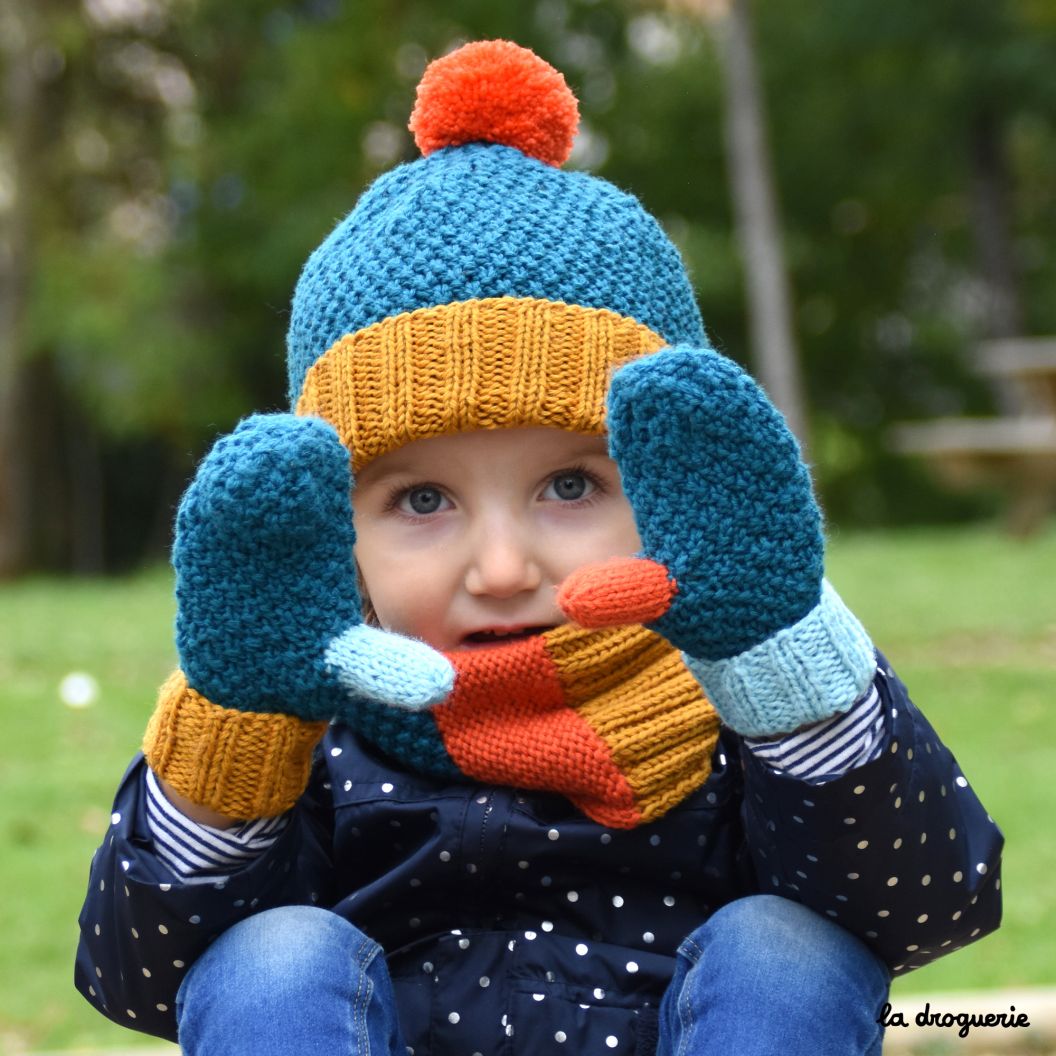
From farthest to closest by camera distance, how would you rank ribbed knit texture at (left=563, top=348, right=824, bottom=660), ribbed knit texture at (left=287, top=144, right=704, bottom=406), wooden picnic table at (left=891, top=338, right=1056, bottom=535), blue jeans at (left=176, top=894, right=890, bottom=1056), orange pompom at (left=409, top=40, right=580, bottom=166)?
wooden picnic table at (left=891, top=338, right=1056, bottom=535), orange pompom at (left=409, top=40, right=580, bottom=166), ribbed knit texture at (left=287, top=144, right=704, bottom=406), blue jeans at (left=176, top=894, right=890, bottom=1056), ribbed knit texture at (left=563, top=348, right=824, bottom=660)

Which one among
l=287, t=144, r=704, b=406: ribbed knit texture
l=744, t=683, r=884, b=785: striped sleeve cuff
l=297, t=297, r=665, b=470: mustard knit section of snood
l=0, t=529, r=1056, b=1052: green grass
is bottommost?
l=0, t=529, r=1056, b=1052: green grass

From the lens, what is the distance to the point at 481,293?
5.28 feet

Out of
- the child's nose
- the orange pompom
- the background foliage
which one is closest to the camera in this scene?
the child's nose

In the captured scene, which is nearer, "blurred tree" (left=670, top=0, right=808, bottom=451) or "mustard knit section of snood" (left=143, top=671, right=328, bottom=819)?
"mustard knit section of snood" (left=143, top=671, right=328, bottom=819)

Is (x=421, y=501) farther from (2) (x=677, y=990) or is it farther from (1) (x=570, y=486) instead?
(2) (x=677, y=990)

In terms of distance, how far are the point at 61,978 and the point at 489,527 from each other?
178 centimetres

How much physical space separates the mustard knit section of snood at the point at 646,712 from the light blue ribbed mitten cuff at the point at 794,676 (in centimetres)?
24

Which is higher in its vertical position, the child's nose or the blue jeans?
the child's nose

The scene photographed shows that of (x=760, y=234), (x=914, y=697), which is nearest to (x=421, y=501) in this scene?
(x=914, y=697)

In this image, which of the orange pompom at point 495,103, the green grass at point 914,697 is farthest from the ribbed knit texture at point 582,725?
the green grass at point 914,697

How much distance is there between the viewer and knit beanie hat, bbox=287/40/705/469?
61.8 inches

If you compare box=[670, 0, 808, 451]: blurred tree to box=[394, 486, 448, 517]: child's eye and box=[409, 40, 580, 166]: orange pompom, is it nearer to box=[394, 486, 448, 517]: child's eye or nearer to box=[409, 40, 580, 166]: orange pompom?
box=[409, 40, 580, 166]: orange pompom

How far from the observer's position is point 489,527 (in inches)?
60.1

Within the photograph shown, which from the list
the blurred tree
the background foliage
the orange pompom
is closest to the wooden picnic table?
the blurred tree
